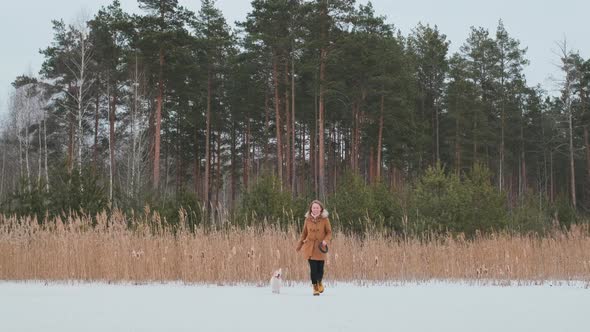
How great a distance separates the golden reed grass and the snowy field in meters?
0.78

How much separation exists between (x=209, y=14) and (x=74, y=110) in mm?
9841

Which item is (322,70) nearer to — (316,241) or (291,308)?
(316,241)

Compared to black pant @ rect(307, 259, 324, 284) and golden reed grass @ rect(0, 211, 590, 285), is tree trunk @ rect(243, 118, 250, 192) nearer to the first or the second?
golden reed grass @ rect(0, 211, 590, 285)

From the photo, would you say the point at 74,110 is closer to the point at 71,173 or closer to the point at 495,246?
the point at 71,173

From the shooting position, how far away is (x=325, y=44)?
95.4 ft

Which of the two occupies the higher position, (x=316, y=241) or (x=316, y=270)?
(x=316, y=241)

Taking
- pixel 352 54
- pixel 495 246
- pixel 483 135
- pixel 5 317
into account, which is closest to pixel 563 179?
pixel 483 135

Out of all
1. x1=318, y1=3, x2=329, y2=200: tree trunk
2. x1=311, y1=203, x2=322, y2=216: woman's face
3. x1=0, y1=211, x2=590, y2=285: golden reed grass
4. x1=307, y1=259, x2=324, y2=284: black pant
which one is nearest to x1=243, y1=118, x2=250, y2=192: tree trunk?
x1=318, y1=3, x2=329, y2=200: tree trunk

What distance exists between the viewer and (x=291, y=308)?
6809 mm

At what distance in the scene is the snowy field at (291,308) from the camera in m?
5.55

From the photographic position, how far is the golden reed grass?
10.1 meters

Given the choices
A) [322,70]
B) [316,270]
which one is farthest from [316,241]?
[322,70]

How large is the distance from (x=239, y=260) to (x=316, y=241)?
2296 millimetres

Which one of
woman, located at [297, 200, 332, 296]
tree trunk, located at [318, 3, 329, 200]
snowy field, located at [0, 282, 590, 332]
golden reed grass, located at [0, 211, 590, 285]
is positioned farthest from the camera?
tree trunk, located at [318, 3, 329, 200]
